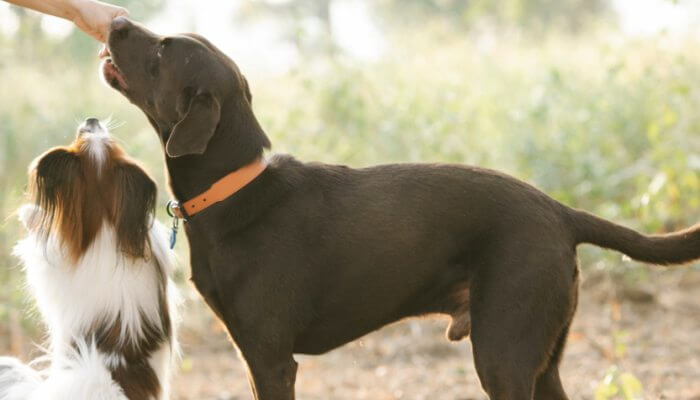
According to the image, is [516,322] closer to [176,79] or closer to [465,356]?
[176,79]

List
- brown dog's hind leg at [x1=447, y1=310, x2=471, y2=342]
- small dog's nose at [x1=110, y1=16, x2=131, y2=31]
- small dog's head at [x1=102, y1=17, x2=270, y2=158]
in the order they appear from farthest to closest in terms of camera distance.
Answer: brown dog's hind leg at [x1=447, y1=310, x2=471, y2=342] → small dog's nose at [x1=110, y1=16, x2=131, y2=31] → small dog's head at [x1=102, y1=17, x2=270, y2=158]

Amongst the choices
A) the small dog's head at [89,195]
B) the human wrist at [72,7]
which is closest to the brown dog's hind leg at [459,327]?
the small dog's head at [89,195]

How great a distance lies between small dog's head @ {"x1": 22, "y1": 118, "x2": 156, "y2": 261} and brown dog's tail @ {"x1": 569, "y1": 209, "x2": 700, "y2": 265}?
5.90 feet

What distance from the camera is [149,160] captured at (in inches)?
331

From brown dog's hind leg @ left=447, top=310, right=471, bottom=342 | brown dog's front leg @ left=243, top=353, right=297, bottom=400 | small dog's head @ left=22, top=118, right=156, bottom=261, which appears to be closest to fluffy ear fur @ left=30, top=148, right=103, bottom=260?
small dog's head @ left=22, top=118, right=156, bottom=261

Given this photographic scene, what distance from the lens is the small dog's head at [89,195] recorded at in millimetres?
3898

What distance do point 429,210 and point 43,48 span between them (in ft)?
24.9

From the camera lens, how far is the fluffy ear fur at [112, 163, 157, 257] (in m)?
3.93

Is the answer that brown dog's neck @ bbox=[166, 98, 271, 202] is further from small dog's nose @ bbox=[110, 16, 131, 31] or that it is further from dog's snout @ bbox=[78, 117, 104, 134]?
small dog's nose @ bbox=[110, 16, 131, 31]

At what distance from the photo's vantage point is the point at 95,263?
396 cm

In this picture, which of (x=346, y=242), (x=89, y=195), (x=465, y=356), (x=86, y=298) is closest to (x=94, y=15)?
(x=89, y=195)

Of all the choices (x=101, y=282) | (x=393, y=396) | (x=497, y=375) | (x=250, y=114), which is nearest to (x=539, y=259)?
(x=497, y=375)

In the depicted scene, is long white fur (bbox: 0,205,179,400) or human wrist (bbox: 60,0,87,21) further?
human wrist (bbox: 60,0,87,21)

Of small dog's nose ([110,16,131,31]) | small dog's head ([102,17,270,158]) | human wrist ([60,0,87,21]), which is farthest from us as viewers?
human wrist ([60,0,87,21])
